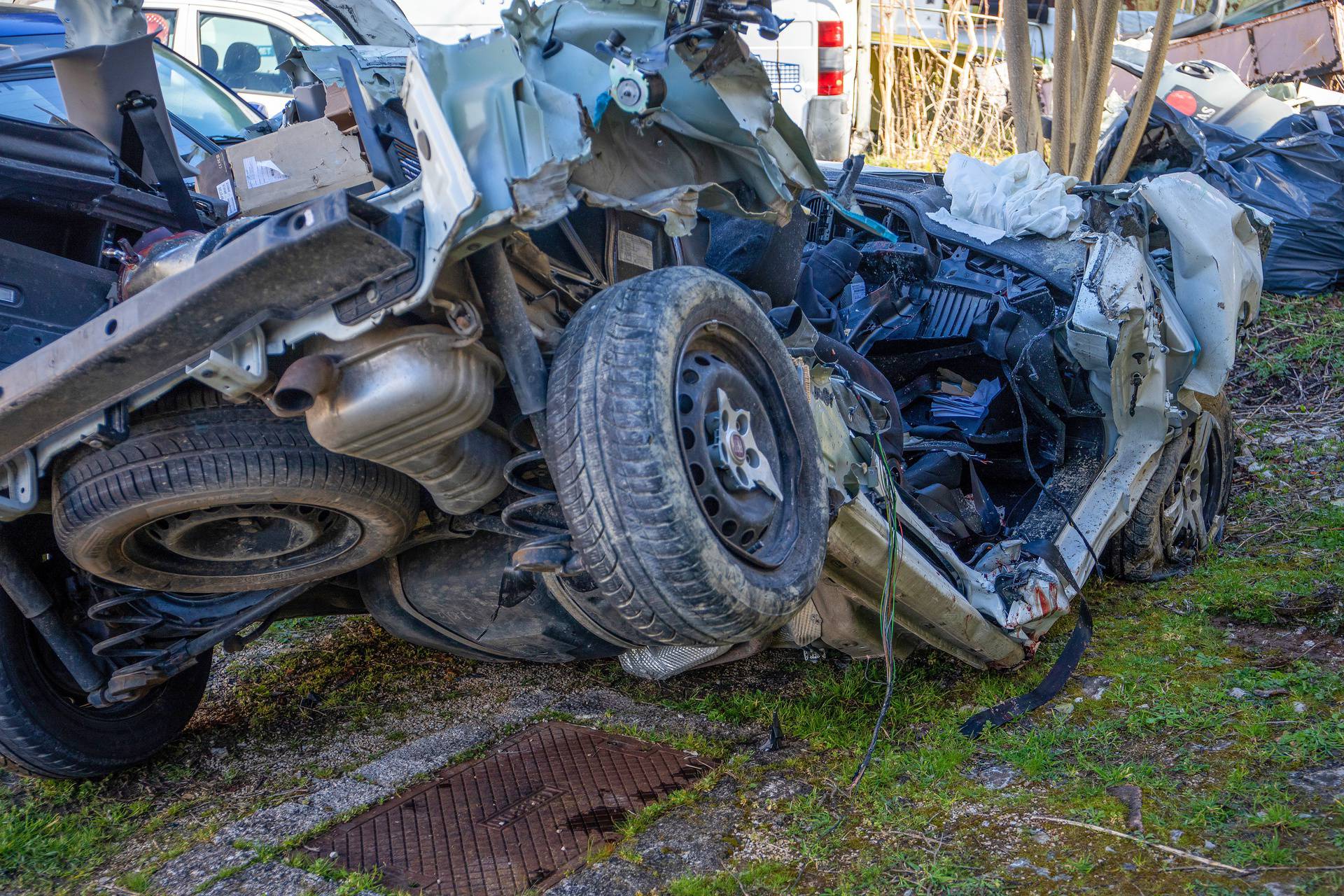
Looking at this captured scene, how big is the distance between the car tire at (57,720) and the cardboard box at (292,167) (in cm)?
126

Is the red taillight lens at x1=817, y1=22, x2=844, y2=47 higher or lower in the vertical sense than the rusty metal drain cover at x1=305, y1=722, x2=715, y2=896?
higher

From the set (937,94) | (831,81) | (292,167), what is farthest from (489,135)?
(937,94)

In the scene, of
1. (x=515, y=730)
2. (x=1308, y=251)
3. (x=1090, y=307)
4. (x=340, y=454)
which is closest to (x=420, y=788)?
(x=515, y=730)

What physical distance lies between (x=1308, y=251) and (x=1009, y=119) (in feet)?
12.2

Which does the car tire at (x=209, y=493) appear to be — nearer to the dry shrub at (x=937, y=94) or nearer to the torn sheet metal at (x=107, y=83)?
the torn sheet metal at (x=107, y=83)

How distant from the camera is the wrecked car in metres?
1.96

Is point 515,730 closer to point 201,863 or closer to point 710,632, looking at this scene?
point 201,863

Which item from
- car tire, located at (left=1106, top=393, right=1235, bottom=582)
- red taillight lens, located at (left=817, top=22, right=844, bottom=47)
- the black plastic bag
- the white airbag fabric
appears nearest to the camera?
car tire, located at (left=1106, top=393, right=1235, bottom=582)

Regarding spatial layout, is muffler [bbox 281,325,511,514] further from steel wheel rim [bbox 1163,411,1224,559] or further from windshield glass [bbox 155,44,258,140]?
steel wheel rim [bbox 1163,411,1224,559]

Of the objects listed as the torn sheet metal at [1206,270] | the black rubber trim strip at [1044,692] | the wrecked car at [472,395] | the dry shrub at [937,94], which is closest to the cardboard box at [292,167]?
the wrecked car at [472,395]

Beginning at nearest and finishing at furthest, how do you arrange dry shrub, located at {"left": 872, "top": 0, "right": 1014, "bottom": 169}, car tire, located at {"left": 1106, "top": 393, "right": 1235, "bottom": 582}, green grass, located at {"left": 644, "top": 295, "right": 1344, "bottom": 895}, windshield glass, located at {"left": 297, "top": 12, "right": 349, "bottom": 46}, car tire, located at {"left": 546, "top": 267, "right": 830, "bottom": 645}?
car tire, located at {"left": 546, "top": 267, "right": 830, "bottom": 645}, green grass, located at {"left": 644, "top": 295, "right": 1344, "bottom": 895}, car tire, located at {"left": 1106, "top": 393, "right": 1235, "bottom": 582}, windshield glass, located at {"left": 297, "top": 12, "right": 349, "bottom": 46}, dry shrub, located at {"left": 872, "top": 0, "right": 1014, "bottom": 169}

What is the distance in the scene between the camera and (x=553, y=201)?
1991mm

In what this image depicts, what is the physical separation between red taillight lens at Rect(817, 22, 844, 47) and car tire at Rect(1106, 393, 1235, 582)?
208 inches

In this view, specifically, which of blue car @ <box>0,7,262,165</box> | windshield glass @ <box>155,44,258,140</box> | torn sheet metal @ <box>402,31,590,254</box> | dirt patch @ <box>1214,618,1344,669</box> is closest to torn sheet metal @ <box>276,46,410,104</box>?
blue car @ <box>0,7,262,165</box>
